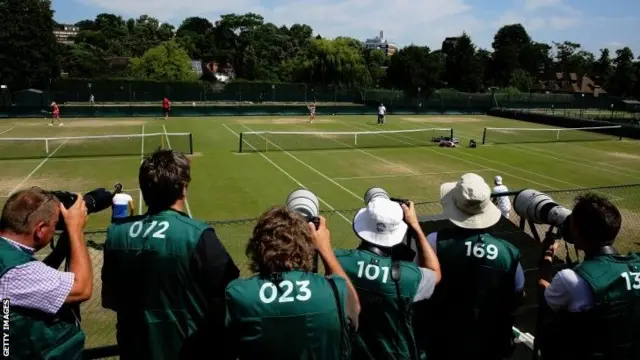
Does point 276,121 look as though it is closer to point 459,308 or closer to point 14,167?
point 14,167

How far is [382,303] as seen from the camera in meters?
3.33

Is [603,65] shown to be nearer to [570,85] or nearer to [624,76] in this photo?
[570,85]

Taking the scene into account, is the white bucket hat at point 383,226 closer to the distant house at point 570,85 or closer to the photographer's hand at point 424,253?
the photographer's hand at point 424,253

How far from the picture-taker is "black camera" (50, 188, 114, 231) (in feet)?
11.4

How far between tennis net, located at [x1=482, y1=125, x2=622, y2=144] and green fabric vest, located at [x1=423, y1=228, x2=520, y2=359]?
29788 millimetres

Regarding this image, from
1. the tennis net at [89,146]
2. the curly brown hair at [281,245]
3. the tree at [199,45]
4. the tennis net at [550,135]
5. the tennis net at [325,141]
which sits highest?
the tree at [199,45]

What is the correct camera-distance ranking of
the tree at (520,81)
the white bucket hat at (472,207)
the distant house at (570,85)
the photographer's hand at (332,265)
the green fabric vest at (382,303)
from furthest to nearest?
the distant house at (570,85) → the tree at (520,81) → the white bucket hat at (472,207) → the green fabric vest at (382,303) → the photographer's hand at (332,265)

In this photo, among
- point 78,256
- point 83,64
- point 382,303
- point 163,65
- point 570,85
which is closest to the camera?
point 78,256

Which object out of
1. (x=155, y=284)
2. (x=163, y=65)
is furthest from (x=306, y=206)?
(x=163, y=65)

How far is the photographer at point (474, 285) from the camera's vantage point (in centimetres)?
376

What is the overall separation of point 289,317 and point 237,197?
1449cm

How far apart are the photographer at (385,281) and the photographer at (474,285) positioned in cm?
34

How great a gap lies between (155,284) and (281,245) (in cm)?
100

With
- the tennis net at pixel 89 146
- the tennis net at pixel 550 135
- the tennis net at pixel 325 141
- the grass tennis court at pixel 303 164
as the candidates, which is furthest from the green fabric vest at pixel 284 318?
the tennis net at pixel 550 135
